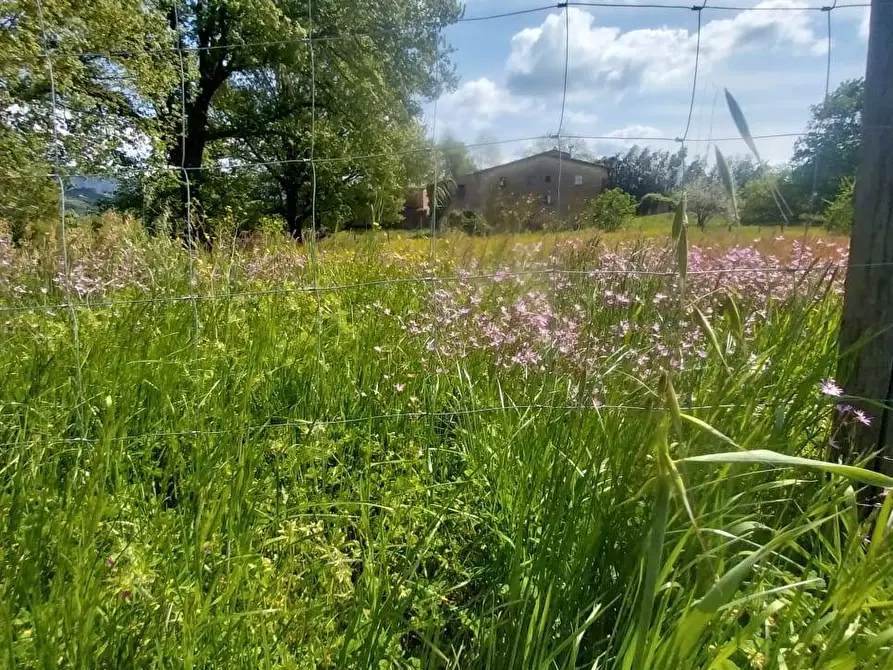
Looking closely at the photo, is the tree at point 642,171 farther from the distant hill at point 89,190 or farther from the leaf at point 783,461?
the distant hill at point 89,190

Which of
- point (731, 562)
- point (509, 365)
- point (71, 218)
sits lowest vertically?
point (731, 562)

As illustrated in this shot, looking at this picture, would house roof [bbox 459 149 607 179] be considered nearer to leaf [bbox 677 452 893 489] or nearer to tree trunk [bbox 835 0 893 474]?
tree trunk [bbox 835 0 893 474]

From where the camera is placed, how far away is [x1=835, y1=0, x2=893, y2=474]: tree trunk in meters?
1.37

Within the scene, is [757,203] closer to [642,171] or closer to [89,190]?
[642,171]

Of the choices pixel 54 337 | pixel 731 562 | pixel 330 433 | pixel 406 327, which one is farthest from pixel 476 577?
pixel 54 337

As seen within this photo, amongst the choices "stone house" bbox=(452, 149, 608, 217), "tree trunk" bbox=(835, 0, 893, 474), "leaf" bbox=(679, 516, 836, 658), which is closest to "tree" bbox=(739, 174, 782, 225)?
"tree trunk" bbox=(835, 0, 893, 474)

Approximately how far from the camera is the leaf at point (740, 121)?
2.38ft

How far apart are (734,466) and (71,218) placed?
19.9ft

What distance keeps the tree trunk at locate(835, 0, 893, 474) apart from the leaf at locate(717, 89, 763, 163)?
36.3 inches

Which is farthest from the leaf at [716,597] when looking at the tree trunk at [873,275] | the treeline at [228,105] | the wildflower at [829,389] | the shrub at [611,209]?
the treeline at [228,105]

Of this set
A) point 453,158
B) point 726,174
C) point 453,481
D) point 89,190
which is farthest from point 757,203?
point 89,190

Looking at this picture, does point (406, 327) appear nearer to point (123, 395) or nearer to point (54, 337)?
point (123, 395)

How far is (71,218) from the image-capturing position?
5.25 meters

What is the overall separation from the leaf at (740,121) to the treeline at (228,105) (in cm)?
133
